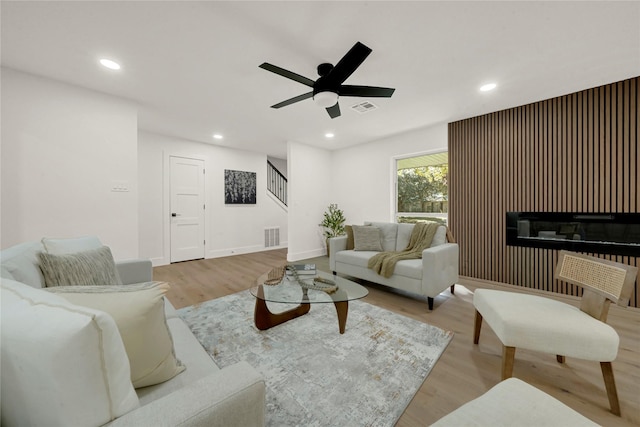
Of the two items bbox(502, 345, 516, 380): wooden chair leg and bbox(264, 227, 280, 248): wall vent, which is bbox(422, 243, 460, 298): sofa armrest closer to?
bbox(502, 345, 516, 380): wooden chair leg

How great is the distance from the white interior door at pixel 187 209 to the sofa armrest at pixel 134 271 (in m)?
3.09

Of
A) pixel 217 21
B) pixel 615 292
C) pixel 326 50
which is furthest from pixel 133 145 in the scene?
pixel 615 292

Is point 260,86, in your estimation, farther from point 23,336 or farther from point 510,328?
point 510,328

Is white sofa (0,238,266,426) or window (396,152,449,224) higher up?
window (396,152,449,224)

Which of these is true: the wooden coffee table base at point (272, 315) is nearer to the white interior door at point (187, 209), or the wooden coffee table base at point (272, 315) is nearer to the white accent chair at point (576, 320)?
the white accent chair at point (576, 320)

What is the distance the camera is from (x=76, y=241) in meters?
1.75

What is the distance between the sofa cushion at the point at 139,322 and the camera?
0.77 m

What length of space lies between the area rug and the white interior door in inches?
110

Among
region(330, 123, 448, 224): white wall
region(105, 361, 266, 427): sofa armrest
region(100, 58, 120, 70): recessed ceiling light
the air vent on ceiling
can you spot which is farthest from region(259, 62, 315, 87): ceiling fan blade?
region(330, 123, 448, 224): white wall

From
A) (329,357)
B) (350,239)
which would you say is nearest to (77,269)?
(329,357)

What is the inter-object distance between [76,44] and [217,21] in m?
1.37

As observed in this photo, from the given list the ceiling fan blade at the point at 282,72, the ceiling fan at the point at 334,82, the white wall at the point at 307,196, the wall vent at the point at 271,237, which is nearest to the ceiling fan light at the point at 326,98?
the ceiling fan at the point at 334,82

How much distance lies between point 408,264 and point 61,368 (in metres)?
2.78

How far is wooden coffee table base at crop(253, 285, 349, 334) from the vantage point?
2.07 meters
